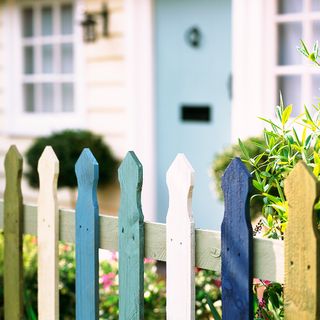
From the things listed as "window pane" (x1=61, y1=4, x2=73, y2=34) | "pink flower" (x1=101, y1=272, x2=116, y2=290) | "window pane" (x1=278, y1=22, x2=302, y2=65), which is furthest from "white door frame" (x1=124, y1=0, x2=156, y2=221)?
"pink flower" (x1=101, y1=272, x2=116, y2=290)

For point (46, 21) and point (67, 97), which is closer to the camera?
point (67, 97)

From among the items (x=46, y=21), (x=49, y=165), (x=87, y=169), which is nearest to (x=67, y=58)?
(x=46, y=21)

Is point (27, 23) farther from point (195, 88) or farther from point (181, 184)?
point (181, 184)

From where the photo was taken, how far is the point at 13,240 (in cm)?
335

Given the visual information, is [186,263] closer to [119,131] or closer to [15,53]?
[119,131]

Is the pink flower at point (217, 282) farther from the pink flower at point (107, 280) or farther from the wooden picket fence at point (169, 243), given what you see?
the wooden picket fence at point (169, 243)

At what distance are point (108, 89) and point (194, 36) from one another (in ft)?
3.89

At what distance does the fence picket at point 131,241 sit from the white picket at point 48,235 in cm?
38

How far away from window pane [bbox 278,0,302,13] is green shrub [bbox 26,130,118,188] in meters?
2.26

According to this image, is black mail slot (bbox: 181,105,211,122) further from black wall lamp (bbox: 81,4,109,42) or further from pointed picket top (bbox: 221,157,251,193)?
pointed picket top (bbox: 221,157,251,193)

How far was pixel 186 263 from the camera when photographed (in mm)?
2674

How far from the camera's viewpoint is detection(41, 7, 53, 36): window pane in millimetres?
8656

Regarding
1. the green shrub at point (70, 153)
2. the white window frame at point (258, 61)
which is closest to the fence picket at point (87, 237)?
the white window frame at point (258, 61)

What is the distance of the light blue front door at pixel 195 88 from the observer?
7.08 m
